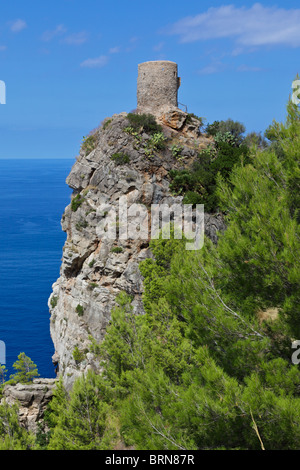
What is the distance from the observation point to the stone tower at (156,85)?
113 ft

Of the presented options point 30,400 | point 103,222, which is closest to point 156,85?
point 103,222

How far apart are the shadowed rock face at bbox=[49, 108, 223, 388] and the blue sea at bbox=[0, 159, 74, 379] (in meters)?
20.4

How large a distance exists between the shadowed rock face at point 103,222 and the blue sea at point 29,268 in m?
20.4

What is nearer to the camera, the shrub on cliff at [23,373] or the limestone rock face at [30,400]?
the limestone rock face at [30,400]

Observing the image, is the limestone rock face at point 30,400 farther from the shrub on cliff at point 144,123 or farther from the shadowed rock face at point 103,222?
the shrub on cliff at point 144,123

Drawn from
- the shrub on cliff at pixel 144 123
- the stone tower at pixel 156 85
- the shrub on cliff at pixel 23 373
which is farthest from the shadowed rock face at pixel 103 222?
the shrub on cliff at pixel 23 373

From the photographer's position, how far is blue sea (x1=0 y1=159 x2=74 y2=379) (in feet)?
184

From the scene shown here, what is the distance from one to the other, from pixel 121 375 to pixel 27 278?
59.9 metres

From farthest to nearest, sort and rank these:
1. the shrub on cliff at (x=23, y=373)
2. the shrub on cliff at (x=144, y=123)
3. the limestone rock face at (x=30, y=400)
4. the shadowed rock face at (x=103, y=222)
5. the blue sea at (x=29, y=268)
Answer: the blue sea at (x=29, y=268) → the shrub on cliff at (x=144, y=123) → the shrub on cliff at (x=23, y=373) → the shadowed rock face at (x=103, y=222) → the limestone rock face at (x=30, y=400)

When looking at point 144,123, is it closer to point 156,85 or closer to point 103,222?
point 156,85

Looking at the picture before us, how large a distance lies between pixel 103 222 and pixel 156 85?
34.3 feet
